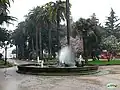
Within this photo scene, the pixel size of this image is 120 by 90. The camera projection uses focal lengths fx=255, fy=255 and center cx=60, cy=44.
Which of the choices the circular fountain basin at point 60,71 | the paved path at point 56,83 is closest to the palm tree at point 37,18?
the circular fountain basin at point 60,71

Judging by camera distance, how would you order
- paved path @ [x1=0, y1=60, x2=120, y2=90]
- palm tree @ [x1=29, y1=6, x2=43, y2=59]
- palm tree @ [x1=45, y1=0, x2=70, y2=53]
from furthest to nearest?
palm tree @ [x1=29, y1=6, x2=43, y2=59] → palm tree @ [x1=45, y1=0, x2=70, y2=53] → paved path @ [x1=0, y1=60, x2=120, y2=90]

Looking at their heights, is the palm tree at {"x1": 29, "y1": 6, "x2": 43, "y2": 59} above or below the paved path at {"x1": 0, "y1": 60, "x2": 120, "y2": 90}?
above

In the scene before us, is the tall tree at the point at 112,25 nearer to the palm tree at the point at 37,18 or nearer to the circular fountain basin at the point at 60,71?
the palm tree at the point at 37,18

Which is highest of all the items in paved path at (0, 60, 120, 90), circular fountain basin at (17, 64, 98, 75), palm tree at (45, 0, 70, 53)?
palm tree at (45, 0, 70, 53)

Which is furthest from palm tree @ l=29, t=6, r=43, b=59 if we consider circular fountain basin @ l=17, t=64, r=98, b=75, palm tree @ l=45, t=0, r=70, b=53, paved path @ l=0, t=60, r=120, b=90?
paved path @ l=0, t=60, r=120, b=90

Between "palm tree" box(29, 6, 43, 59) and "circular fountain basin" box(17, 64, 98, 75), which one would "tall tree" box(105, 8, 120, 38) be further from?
"circular fountain basin" box(17, 64, 98, 75)

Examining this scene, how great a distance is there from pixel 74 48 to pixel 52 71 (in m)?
46.3

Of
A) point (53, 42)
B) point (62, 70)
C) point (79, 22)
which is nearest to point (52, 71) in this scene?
point (62, 70)

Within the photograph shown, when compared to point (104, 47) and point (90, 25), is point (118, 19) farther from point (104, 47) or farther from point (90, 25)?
point (90, 25)

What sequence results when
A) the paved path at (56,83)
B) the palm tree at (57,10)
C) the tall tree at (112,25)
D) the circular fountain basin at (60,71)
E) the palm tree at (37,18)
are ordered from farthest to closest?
the tall tree at (112,25), the palm tree at (37,18), the palm tree at (57,10), the circular fountain basin at (60,71), the paved path at (56,83)

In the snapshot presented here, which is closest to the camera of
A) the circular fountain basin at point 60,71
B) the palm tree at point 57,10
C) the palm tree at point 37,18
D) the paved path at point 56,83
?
the paved path at point 56,83

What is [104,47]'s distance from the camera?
70.1 metres

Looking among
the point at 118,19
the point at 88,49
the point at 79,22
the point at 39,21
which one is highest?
the point at 118,19

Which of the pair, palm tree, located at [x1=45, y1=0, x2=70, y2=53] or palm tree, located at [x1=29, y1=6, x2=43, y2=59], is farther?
palm tree, located at [x1=29, y1=6, x2=43, y2=59]
